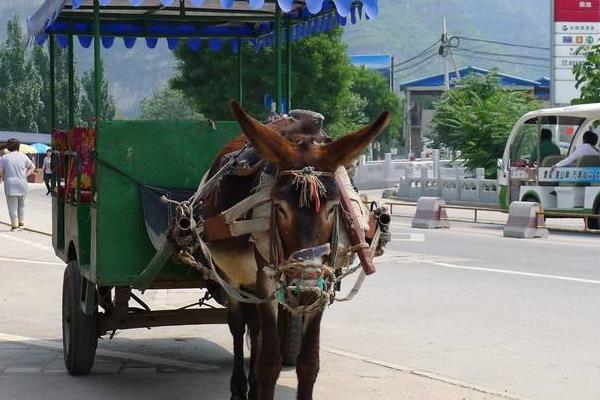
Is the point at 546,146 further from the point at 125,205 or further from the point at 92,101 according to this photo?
the point at 125,205

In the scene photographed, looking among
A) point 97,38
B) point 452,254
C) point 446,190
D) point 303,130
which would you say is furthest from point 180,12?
point 446,190

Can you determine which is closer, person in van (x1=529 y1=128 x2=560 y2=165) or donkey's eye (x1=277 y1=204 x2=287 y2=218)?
donkey's eye (x1=277 y1=204 x2=287 y2=218)

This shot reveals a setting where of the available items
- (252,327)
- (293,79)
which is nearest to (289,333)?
(252,327)

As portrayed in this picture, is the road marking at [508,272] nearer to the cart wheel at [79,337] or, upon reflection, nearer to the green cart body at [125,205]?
the green cart body at [125,205]

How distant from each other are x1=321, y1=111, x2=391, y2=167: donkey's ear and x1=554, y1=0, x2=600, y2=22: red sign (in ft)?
118

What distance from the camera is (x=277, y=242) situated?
5613mm

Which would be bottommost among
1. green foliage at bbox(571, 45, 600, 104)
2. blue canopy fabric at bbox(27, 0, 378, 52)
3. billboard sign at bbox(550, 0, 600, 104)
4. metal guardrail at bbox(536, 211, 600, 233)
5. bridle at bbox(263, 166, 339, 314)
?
metal guardrail at bbox(536, 211, 600, 233)

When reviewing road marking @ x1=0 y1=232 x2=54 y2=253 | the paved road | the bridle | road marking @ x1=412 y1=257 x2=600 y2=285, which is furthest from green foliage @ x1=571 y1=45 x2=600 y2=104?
the bridle

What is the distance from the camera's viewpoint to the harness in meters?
5.42

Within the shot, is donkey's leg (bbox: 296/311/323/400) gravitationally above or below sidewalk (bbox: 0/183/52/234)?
above

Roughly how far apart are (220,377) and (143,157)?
1.85 m

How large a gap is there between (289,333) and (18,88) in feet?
281

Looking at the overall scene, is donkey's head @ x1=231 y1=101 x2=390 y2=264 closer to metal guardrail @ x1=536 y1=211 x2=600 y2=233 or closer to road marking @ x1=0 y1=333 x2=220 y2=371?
road marking @ x1=0 y1=333 x2=220 y2=371

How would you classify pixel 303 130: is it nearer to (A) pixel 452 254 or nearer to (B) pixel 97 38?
(B) pixel 97 38
